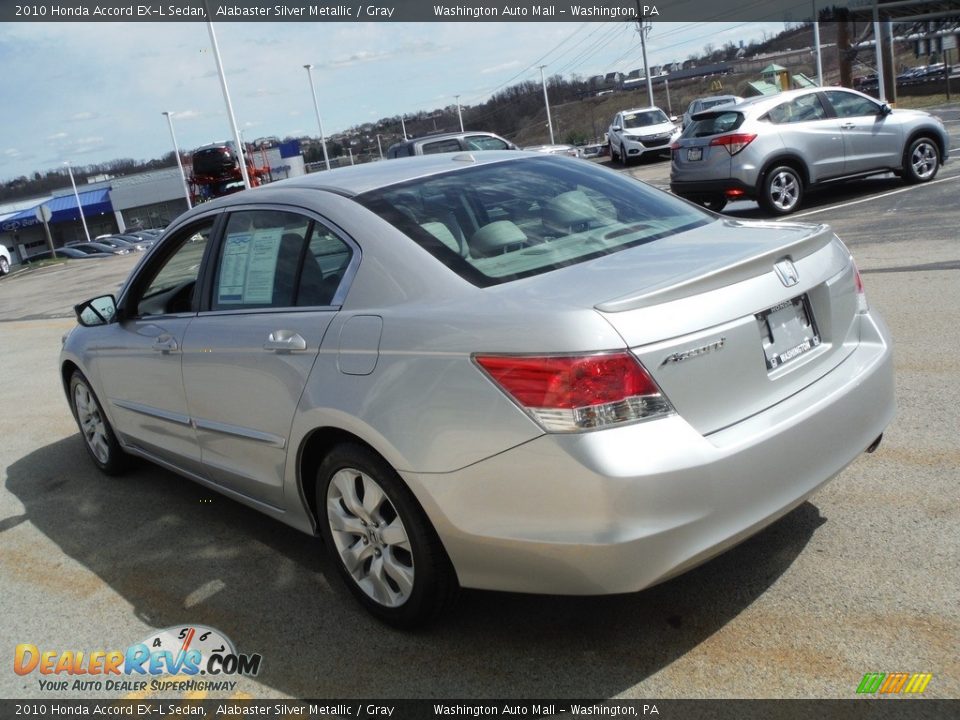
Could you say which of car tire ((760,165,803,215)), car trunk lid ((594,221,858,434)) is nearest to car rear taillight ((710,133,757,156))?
car tire ((760,165,803,215))

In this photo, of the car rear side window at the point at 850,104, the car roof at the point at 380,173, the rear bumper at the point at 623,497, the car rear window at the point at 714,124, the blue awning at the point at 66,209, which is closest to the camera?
the rear bumper at the point at 623,497

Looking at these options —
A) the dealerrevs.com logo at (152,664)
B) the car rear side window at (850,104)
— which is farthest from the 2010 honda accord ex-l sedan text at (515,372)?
the car rear side window at (850,104)

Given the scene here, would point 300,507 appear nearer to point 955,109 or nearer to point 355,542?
point 355,542

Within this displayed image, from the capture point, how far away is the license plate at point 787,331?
2.94 m

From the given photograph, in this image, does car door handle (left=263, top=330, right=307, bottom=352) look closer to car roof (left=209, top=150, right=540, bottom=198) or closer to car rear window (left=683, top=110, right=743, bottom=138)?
car roof (left=209, top=150, right=540, bottom=198)

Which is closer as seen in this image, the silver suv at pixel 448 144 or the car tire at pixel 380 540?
the car tire at pixel 380 540

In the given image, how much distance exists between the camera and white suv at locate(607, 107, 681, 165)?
92.9 feet

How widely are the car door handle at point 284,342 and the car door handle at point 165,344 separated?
36.2 inches

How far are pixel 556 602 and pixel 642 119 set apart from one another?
2750 centimetres

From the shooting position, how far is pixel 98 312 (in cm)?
519

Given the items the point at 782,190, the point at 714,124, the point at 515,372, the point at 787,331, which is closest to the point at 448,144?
the point at 714,124

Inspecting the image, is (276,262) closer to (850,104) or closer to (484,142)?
(850,104)

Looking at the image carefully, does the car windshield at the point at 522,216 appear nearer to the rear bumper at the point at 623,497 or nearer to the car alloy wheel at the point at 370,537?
the rear bumper at the point at 623,497

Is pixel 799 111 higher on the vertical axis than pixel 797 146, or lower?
higher
